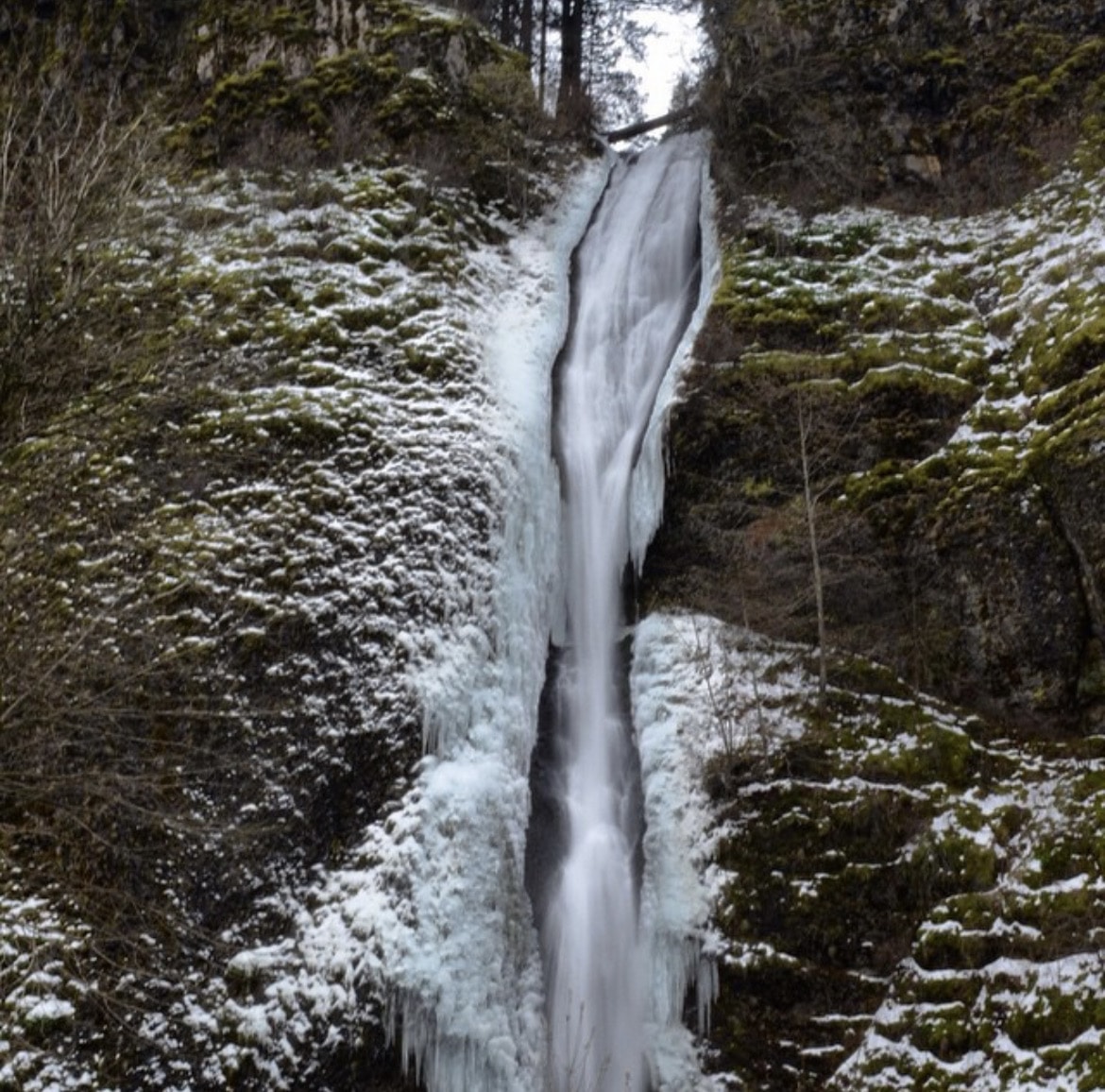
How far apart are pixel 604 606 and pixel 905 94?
1185 centimetres

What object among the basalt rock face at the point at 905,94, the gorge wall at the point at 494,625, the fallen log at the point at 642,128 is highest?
the fallen log at the point at 642,128

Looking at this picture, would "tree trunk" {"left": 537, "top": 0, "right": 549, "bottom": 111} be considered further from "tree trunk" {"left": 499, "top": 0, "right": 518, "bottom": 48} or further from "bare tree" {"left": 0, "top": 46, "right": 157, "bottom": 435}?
"bare tree" {"left": 0, "top": 46, "right": 157, "bottom": 435}

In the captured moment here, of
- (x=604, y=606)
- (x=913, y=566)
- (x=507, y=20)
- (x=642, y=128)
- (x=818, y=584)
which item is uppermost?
(x=507, y=20)

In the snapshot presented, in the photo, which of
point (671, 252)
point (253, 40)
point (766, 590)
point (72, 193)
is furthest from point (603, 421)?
point (253, 40)

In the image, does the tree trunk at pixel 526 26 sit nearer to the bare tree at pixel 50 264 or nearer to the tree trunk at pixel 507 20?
the tree trunk at pixel 507 20

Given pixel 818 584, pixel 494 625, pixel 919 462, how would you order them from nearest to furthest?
1. pixel 818 584
2. pixel 494 625
3. pixel 919 462

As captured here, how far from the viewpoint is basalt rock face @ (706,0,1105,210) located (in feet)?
59.7

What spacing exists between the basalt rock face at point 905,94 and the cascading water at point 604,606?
1.59 m

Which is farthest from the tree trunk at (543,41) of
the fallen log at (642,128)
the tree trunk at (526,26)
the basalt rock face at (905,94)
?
the basalt rock face at (905,94)

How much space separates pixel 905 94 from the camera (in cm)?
1955

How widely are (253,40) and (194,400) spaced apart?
10613 millimetres

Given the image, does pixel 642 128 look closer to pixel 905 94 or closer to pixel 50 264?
pixel 905 94

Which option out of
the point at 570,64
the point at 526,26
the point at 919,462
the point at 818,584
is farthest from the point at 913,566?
the point at 526,26

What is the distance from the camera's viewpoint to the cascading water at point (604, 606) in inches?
392
